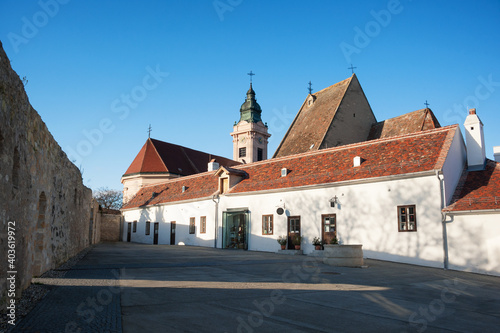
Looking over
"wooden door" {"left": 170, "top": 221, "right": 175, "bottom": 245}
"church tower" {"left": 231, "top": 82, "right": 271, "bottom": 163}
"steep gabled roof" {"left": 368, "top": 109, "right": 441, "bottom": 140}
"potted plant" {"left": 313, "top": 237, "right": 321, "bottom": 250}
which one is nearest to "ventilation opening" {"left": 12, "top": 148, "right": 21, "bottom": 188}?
"potted plant" {"left": 313, "top": 237, "right": 321, "bottom": 250}

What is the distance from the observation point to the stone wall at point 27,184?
19.7 feet

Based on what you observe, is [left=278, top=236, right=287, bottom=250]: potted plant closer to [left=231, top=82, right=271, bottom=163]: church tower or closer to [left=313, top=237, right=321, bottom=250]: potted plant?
[left=313, top=237, right=321, bottom=250]: potted plant

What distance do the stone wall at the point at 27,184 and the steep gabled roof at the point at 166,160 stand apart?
3722 cm

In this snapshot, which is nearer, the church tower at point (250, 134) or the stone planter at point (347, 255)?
the stone planter at point (347, 255)

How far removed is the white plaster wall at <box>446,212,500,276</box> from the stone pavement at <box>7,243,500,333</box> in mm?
4591

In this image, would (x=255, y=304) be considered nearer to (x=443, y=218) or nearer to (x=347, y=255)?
(x=347, y=255)

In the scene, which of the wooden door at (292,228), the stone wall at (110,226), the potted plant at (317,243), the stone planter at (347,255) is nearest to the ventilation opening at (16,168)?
the stone planter at (347,255)

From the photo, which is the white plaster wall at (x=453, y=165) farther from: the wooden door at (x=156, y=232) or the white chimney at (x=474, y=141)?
the wooden door at (x=156, y=232)

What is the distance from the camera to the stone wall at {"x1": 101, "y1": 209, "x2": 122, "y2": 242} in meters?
42.2

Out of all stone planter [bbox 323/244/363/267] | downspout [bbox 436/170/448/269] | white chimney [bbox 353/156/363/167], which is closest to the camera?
stone planter [bbox 323/244/363/267]

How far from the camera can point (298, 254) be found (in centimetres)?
2225

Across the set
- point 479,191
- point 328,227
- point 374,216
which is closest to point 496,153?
point 479,191

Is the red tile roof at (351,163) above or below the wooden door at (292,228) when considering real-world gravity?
above

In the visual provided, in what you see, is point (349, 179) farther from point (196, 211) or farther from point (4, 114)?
point (4, 114)
